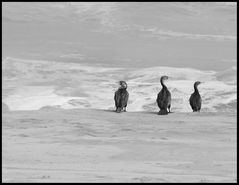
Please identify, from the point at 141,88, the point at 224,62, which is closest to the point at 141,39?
the point at 224,62

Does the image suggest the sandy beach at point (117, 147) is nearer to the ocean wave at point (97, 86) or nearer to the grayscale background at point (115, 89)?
the grayscale background at point (115, 89)

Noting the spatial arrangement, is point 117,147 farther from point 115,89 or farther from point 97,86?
point 97,86

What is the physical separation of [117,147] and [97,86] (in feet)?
107

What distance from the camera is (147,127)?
17.1 metres

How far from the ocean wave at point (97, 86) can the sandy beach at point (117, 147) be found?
1553 cm

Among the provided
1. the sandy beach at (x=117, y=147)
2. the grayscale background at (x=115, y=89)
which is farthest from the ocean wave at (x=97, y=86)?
the sandy beach at (x=117, y=147)

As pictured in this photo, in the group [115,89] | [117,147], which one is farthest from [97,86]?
[117,147]

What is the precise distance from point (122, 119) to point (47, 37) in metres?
69.9

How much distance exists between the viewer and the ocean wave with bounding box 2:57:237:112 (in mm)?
37062

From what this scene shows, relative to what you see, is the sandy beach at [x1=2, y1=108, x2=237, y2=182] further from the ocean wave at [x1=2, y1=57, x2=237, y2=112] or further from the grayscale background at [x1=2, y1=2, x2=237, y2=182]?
the ocean wave at [x1=2, y1=57, x2=237, y2=112]

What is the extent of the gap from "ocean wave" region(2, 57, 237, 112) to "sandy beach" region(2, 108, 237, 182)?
50.9 ft

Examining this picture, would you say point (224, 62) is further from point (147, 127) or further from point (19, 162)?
point (19, 162)

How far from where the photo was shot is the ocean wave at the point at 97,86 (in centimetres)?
3706

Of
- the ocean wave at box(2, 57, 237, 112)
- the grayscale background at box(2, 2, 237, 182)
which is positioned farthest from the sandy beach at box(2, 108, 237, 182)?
the ocean wave at box(2, 57, 237, 112)
